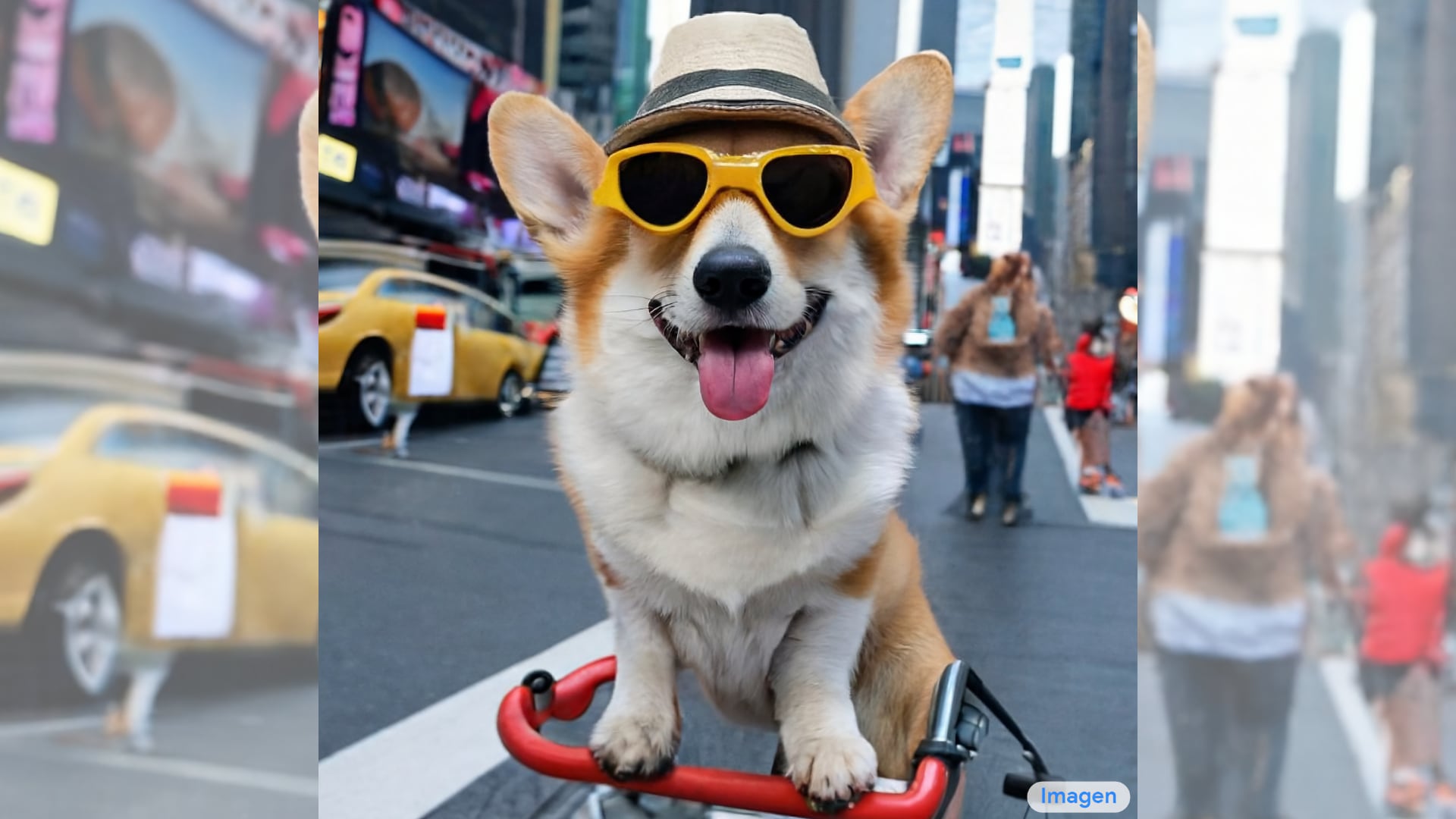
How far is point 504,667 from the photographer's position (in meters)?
2.09

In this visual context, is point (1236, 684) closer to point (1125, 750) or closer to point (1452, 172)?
point (1125, 750)

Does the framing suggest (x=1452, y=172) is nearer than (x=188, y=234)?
Yes

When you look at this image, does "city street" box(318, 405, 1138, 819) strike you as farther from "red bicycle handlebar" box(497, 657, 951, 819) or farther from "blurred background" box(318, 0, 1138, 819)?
"red bicycle handlebar" box(497, 657, 951, 819)

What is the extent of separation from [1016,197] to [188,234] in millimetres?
1960

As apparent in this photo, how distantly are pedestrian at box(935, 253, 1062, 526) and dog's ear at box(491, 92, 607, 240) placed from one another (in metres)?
0.70

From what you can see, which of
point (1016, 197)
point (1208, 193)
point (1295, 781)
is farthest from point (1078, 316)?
point (1295, 781)

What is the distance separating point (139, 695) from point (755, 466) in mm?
1813

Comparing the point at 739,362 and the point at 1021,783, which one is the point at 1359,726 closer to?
the point at 1021,783

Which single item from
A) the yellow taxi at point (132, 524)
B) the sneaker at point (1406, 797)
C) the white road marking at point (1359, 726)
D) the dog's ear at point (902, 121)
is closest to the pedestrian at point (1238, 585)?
the white road marking at point (1359, 726)

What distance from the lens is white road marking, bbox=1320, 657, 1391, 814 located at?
6.79 feet

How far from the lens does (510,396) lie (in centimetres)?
208

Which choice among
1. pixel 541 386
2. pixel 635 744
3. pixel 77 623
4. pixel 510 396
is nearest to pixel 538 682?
pixel 635 744

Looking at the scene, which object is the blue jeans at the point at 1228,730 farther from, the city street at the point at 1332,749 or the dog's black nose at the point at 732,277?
the dog's black nose at the point at 732,277

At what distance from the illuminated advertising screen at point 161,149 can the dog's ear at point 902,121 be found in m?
1.46
